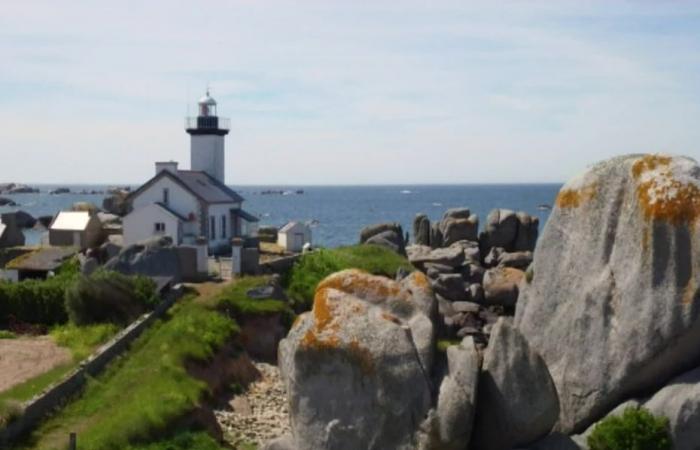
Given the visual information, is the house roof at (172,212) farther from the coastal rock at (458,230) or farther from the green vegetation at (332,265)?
the coastal rock at (458,230)

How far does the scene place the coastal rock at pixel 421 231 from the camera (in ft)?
188

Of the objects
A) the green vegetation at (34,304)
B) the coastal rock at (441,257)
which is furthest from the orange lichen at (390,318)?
the coastal rock at (441,257)

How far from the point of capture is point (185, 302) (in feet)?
114

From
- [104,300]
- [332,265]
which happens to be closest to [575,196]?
[104,300]

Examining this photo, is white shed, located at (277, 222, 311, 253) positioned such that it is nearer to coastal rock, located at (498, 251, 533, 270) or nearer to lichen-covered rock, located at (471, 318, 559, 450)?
coastal rock, located at (498, 251, 533, 270)

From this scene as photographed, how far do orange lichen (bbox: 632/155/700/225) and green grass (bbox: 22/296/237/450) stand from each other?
11862mm

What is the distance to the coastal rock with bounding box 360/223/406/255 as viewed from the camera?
Answer: 4944 cm

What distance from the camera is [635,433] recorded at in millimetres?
17141

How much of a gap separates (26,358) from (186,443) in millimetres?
9262

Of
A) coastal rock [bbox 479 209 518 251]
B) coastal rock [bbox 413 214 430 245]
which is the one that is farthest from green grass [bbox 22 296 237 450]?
coastal rock [bbox 413 214 430 245]

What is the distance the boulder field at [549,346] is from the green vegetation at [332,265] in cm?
2019

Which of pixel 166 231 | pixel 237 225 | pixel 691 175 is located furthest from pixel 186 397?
pixel 237 225

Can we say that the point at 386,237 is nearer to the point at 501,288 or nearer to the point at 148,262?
the point at 501,288

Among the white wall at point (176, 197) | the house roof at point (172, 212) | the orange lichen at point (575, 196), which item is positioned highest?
the orange lichen at point (575, 196)
